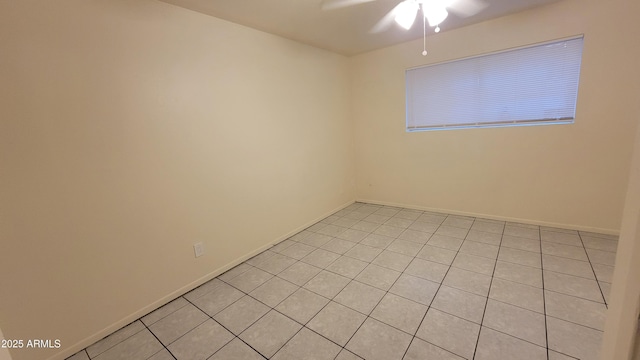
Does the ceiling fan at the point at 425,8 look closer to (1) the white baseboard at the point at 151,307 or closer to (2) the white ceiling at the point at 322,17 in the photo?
(2) the white ceiling at the point at 322,17

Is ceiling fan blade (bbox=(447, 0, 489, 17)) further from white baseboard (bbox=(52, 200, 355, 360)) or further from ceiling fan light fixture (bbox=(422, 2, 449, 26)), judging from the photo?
white baseboard (bbox=(52, 200, 355, 360))

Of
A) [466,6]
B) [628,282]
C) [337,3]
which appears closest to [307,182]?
[337,3]

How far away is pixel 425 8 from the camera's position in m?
2.19

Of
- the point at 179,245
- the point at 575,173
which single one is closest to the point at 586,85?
the point at 575,173

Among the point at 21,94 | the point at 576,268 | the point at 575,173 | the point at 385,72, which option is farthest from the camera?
the point at 385,72

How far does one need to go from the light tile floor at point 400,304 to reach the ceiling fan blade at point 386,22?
235 centimetres

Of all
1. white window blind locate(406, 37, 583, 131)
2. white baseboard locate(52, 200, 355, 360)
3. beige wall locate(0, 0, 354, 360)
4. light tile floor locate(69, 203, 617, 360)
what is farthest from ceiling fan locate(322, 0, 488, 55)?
white baseboard locate(52, 200, 355, 360)

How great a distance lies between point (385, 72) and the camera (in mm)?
3740

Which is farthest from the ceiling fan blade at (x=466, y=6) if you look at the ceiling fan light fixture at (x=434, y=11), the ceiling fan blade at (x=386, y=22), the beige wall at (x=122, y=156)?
the beige wall at (x=122, y=156)

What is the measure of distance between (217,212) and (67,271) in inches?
42.1

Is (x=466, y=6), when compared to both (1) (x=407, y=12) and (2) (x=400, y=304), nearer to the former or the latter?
(1) (x=407, y=12)

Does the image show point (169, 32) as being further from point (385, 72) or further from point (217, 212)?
point (385, 72)

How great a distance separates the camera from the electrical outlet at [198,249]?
2289 mm

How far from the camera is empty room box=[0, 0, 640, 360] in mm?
1521
